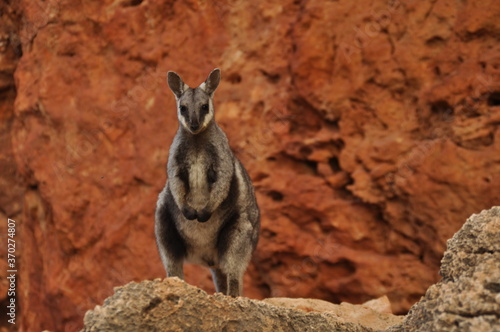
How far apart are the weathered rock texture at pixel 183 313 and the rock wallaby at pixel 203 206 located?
1.72m

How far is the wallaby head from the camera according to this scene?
18.5 ft

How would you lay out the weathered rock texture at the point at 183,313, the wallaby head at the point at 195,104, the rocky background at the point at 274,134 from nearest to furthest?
the weathered rock texture at the point at 183,313 → the wallaby head at the point at 195,104 → the rocky background at the point at 274,134

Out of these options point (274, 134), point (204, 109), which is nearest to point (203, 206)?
point (204, 109)

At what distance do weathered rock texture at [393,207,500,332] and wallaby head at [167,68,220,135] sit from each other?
2.65 metres

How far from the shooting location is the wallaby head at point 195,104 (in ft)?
18.5

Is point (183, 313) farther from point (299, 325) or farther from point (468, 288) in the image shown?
point (468, 288)

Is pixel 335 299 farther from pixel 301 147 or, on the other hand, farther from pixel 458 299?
pixel 458 299

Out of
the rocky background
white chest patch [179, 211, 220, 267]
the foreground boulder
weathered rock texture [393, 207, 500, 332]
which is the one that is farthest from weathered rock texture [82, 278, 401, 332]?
the rocky background

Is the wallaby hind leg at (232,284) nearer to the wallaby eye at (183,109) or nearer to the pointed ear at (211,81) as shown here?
the wallaby eye at (183,109)

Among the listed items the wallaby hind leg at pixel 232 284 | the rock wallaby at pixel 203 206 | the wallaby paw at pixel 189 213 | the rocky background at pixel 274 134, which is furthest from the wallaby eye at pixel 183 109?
the rocky background at pixel 274 134

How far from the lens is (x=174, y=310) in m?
3.35

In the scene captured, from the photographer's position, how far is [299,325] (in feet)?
12.6

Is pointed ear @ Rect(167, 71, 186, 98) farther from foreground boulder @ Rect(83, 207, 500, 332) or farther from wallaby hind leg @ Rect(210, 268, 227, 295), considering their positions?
foreground boulder @ Rect(83, 207, 500, 332)

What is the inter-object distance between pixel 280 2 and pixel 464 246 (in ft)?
21.8
